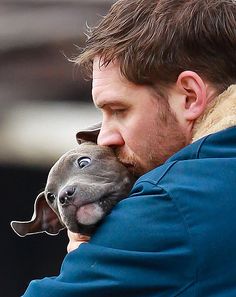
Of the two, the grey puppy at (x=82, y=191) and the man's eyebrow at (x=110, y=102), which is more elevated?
the man's eyebrow at (x=110, y=102)

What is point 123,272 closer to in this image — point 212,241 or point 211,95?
point 212,241

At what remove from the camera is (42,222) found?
10.5ft

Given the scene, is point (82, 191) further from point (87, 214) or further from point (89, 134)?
point (89, 134)

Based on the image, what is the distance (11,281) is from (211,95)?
4.16 m

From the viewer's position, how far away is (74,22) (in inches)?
272

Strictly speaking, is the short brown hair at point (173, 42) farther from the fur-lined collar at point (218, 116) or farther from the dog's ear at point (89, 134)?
the dog's ear at point (89, 134)

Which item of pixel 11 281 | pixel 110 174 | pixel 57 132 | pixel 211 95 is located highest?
pixel 211 95

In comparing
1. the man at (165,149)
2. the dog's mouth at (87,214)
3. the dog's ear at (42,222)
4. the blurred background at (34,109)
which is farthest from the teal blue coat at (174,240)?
the blurred background at (34,109)

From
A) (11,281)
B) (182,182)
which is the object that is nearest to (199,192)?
(182,182)

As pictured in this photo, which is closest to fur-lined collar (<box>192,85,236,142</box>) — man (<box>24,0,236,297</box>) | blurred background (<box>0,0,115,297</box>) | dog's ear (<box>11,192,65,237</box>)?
man (<box>24,0,236,297</box>)

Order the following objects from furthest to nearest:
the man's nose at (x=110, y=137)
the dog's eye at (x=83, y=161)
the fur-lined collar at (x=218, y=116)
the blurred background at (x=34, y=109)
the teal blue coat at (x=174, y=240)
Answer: the blurred background at (x=34, y=109) < the dog's eye at (x=83, y=161) < the man's nose at (x=110, y=137) < the fur-lined collar at (x=218, y=116) < the teal blue coat at (x=174, y=240)

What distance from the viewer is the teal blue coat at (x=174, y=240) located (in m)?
2.49

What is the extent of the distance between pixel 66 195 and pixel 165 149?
30 centimetres

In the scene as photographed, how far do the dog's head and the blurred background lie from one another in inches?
135
